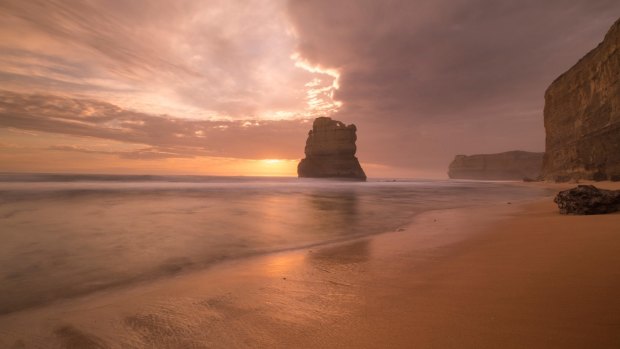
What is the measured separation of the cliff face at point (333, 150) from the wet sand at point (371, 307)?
7466 centimetres

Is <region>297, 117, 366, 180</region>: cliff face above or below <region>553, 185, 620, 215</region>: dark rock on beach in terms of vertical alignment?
above

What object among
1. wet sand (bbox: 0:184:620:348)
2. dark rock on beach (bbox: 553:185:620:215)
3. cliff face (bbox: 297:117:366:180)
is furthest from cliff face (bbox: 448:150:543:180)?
wet sand (bbox: 0:184:620:348)

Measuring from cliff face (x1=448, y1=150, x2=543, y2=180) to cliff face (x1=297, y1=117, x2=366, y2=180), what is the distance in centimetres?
6691

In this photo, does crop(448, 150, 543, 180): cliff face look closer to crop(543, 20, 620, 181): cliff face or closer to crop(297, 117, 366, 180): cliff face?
crop(297, 117, 366, 180): cliff face

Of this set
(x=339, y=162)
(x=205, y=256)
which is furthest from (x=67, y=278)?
(x=339, y=162)

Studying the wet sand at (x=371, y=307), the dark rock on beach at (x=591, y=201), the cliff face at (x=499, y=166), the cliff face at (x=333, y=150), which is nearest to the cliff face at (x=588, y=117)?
the dark rock on beach at (x=591, y=201)

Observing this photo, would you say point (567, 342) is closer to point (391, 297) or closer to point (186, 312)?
point (391, 297)

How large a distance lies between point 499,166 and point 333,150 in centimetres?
8222

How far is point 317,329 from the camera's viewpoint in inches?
75.0

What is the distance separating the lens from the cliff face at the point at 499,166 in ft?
333

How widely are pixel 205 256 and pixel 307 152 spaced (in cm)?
8145

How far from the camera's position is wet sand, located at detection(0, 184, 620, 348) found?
1.69 metres

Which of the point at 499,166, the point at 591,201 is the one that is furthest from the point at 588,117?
the point at 499,166

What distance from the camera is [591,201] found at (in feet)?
21.2
